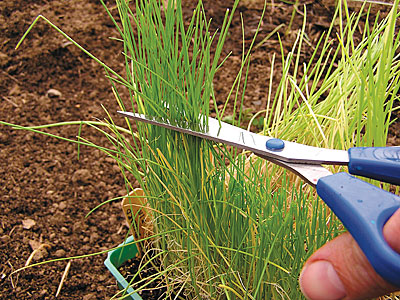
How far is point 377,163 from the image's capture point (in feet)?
1.79

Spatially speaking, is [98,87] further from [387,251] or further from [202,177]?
[387,251]

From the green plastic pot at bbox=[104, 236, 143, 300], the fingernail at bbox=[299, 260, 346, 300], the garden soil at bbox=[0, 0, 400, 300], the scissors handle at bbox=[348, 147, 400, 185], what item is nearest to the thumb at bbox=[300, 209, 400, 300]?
the fingernail at bbox=[299, 260, 346, 300]

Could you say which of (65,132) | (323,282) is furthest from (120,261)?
(65,132)

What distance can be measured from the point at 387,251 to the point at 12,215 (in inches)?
43.9

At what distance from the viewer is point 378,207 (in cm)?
46

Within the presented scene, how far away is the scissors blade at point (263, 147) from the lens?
24.6 inches

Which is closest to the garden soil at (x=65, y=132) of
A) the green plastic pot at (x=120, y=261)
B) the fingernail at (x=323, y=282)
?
the green plastic pot at (x=120, y=261)

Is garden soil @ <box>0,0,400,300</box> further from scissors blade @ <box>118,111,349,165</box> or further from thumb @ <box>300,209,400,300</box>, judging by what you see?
thumb @ <box>300,209,400,300</box>

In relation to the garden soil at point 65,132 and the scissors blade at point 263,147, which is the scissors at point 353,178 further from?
the garden soil at point 65,132

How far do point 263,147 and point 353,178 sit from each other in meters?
0.17

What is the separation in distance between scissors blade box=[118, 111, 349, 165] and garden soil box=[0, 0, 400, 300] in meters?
0.62

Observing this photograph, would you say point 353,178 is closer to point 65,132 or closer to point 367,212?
point 367,212

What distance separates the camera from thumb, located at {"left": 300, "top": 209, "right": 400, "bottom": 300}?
0.44 metres

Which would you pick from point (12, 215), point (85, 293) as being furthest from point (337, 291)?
point (12, 215)
